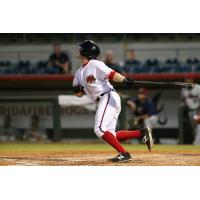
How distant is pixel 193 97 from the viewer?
778 cm

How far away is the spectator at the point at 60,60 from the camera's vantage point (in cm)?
793

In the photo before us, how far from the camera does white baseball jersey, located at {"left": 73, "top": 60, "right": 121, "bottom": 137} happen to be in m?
5.36

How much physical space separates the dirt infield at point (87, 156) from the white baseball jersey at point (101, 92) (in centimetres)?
33

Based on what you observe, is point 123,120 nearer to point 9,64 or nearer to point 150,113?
point 150,113

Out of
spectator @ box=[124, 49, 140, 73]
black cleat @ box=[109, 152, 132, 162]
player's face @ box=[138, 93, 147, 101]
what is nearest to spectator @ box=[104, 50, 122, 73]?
spectator @ box=[124, 49, 140, 73]

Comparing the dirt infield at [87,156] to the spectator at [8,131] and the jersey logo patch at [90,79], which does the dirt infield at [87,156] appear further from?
the jersey logo patch at [90,79]

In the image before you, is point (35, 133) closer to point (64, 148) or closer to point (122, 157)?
point (64, 148)

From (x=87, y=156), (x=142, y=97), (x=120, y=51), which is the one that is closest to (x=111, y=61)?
(x=142, y=97)

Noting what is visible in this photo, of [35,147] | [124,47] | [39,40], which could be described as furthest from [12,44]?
[124,47]

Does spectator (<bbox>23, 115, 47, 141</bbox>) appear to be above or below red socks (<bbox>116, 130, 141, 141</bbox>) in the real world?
below

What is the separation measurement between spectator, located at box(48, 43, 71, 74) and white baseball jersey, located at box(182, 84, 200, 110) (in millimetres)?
1481

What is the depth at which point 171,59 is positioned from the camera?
8336 mm

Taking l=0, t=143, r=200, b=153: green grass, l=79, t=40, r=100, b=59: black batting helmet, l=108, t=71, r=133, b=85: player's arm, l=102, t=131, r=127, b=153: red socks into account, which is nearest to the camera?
l=108, t=71, r=133, b=85: player's arm

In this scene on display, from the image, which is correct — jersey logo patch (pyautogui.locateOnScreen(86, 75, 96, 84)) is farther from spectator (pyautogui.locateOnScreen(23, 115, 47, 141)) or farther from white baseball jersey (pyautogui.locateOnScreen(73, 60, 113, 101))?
spectator (pyautogui.locateOnScreen(23, 115, 47, 141))
